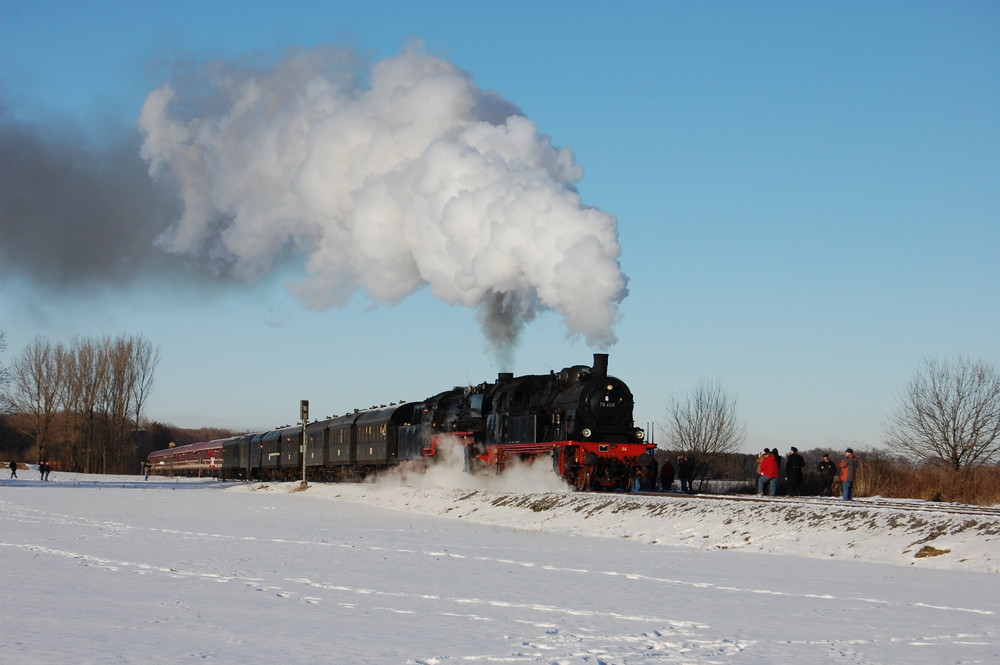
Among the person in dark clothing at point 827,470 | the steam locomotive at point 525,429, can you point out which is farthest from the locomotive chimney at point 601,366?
the person in dark clothing at point 827,470

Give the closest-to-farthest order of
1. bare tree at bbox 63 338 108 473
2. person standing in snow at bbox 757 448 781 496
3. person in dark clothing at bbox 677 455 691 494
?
person standing in snow at bbox 757 448 781 496, person in dark clothing at bbox 677 455 691 494, bare tree at bbox 63 338 108 473

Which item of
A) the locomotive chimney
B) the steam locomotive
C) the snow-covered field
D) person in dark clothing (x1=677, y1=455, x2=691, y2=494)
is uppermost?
the locomotive chimney

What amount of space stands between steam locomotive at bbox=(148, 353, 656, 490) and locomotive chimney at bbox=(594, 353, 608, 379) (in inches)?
1.0

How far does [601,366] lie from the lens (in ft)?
85.8

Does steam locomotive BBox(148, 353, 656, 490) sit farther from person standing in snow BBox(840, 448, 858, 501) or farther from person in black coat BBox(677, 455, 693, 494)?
person standing in snow BBox(840, 448, 858, 501)

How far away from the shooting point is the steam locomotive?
25.3m

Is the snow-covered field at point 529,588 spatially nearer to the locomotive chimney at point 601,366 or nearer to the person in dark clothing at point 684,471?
the locomotive chimney at point 601,366

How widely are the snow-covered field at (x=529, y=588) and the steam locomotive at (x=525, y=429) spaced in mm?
3896

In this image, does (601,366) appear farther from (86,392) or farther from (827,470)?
(86,392)

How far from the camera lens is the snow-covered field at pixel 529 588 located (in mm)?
7695

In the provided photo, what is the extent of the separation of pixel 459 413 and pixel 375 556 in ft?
54.6

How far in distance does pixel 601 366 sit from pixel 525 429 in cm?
269

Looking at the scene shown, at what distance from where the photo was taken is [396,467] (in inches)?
1443

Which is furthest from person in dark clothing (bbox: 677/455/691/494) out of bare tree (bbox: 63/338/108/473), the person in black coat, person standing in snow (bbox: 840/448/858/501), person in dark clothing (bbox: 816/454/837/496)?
bare tree (bbox: 63/338/108/473)
